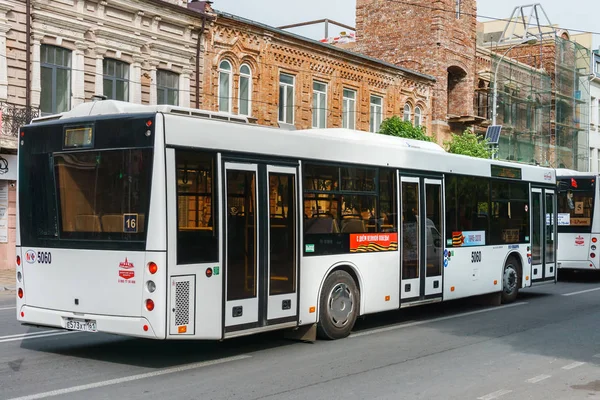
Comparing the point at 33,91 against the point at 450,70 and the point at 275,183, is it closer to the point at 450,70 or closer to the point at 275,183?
the point at 275,183

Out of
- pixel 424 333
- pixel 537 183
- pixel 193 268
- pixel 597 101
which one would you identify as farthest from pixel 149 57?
pixel 597 101

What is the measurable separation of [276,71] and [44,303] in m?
23.4

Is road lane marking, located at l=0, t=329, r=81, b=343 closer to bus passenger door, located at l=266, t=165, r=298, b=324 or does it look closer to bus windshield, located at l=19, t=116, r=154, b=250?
bus windshield, located at l=19, t=116, r=154, b=250

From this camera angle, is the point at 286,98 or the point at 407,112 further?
the point at 407,112

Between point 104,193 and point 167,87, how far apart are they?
1930cm

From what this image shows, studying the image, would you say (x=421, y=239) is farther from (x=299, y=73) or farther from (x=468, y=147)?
(x=468, y=147)

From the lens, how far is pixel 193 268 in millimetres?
9172

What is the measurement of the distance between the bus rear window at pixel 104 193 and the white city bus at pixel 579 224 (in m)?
16.7

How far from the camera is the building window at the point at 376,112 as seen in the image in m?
38.4

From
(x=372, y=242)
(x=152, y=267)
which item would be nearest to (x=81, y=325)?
(x=152, y=267)

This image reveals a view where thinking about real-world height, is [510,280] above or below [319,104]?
below

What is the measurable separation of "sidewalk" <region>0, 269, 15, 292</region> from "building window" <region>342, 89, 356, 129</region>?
17270mm

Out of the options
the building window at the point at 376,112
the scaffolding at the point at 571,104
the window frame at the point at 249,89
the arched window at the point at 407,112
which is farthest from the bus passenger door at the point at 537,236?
the scaffolding at the point at 571,104

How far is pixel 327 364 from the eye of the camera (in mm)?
9828
